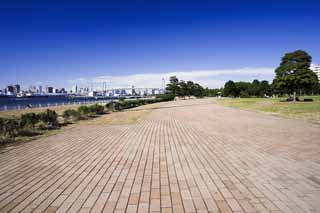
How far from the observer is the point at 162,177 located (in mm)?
4098

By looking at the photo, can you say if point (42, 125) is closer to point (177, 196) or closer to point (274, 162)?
point (177, 196)

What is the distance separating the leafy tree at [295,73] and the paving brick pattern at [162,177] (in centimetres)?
3137

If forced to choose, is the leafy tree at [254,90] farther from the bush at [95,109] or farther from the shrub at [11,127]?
the shrub at [11,127]

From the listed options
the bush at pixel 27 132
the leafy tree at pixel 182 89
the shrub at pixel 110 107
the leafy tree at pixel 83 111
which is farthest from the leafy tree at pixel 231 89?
the bush at pixel 27 132

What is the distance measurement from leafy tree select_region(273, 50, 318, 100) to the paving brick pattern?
103 ft

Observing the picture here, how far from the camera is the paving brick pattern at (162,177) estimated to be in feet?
10.1

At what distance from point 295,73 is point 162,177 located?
37.5 m

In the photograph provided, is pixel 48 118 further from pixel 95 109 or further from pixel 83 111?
pixel 95 109

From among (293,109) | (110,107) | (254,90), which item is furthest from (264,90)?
(110,107)

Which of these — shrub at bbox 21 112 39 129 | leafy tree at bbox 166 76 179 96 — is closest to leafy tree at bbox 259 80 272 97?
leafy tree at bbox 166 76 179 96

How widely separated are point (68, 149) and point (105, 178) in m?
2.94

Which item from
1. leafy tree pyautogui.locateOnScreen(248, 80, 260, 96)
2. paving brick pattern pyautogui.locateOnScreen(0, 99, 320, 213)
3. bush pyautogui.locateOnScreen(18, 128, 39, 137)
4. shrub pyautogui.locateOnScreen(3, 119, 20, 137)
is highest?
leafy tree pyautogui.locateOnScreen(248, 80, 260, 96)

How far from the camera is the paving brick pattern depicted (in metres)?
3.08

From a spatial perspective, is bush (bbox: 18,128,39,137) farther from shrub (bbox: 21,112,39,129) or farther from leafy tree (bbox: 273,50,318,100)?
leafy tree (bbox: 273,50,318,100)
